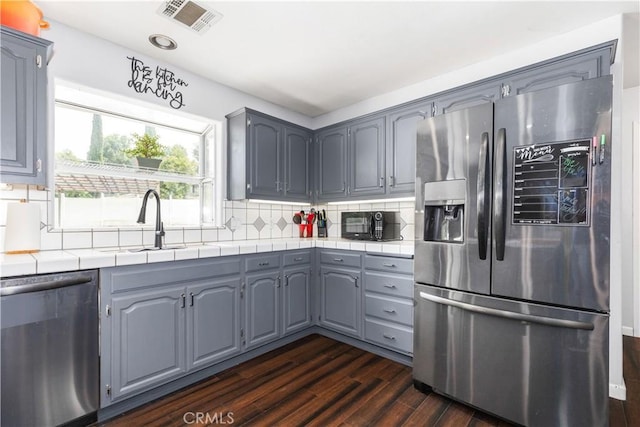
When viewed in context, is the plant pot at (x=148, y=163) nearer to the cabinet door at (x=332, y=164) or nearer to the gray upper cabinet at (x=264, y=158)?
the gray upper cabinet at (x=264, y=158)

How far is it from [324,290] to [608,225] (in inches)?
83.6

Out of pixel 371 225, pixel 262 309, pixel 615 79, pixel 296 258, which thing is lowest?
pixel 262 309

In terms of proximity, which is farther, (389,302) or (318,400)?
(389,302)

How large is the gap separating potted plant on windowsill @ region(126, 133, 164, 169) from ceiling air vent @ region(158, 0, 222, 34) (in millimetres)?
985

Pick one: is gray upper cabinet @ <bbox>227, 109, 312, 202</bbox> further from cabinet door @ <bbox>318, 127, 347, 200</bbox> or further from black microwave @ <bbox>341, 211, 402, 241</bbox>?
black microwave @ <bbox>341, 211, 402, 241</bbox>

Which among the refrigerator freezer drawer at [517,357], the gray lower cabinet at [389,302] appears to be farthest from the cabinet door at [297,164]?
the refrigerator freezer drawer at [517,357]

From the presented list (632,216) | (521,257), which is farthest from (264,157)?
(632,216)

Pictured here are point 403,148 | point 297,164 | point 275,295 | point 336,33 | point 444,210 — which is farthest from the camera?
point 297,164

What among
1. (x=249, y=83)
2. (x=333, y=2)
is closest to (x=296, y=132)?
(x=249, y=83)

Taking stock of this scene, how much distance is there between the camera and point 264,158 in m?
2.99

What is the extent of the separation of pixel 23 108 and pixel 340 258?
2361 millimetres

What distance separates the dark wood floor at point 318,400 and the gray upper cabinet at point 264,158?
5.03 ft

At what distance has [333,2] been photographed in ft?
5.99

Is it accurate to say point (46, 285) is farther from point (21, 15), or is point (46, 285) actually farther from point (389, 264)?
point (389, 264)
